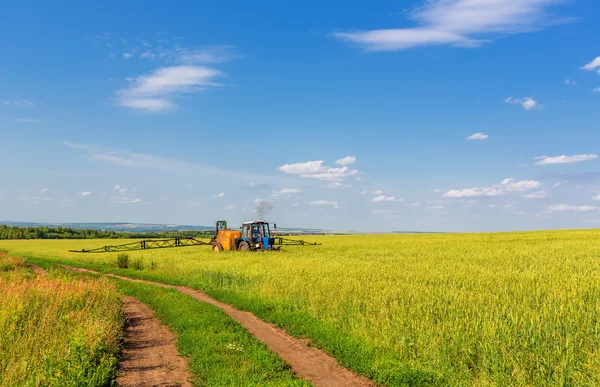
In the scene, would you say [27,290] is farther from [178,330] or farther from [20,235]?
[20,235]

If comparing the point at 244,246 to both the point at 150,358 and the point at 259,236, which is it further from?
the point at 150,358

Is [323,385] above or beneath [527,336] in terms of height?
beneath

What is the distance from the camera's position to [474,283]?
17.6 meters

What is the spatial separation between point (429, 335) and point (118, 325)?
9.48 metres

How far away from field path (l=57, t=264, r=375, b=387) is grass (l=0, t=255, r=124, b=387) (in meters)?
Answer: 4.16

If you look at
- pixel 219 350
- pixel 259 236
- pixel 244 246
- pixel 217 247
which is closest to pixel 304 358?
pixel 219 350

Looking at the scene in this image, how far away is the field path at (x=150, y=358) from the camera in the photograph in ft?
31.0

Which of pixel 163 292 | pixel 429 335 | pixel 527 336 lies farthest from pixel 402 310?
pixel 163 292

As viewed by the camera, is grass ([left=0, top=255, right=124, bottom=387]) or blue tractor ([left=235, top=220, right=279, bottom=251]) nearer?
grass ([left=0, top=255, right=124, bottom=387])

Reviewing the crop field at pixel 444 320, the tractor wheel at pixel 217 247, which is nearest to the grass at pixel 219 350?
the crop field at pixel 444 320

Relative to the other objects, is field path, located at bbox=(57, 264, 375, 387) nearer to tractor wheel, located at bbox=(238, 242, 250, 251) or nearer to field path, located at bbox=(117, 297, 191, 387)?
field path, located at bbox=(117, 297, 191, 387)

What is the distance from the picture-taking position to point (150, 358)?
11.0m

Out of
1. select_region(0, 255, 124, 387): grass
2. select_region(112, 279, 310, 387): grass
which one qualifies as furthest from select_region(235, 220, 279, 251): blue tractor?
select_region(0, 255, 124, 387): grass

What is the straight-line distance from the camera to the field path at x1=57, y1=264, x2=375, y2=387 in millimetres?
9444
